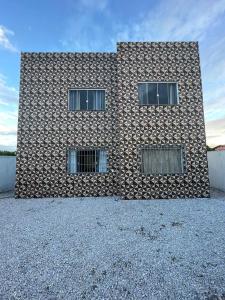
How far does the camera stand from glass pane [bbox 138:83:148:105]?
10837mm

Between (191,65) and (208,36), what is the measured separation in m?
1.62

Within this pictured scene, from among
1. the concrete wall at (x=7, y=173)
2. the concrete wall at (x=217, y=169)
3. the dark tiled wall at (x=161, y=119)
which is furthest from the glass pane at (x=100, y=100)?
the concrete wall at (x=217, y=169)

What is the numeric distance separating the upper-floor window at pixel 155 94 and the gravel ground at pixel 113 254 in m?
5.73

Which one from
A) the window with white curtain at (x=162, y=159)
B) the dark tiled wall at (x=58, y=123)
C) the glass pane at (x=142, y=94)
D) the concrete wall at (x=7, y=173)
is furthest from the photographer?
the concrete wall at (x=7, y=173)

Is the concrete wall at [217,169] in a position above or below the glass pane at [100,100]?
below

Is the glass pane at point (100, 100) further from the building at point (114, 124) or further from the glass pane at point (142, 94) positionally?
the glass pane at point (142, 94)

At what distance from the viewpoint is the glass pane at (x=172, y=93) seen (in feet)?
35.8

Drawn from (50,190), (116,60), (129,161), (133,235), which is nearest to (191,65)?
(116,60)

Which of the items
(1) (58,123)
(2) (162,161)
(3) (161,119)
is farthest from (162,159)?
(1) (58,123)

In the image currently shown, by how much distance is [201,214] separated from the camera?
734 centimetres

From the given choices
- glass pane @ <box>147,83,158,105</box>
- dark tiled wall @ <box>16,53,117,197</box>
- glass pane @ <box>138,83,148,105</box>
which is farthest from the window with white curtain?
glass pane @ <box>147,83,158,105</box>

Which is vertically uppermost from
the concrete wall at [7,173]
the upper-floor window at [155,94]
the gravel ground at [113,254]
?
the upper-floor window at [155,94]

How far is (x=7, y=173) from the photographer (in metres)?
13.6

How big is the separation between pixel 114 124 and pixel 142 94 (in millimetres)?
2275
